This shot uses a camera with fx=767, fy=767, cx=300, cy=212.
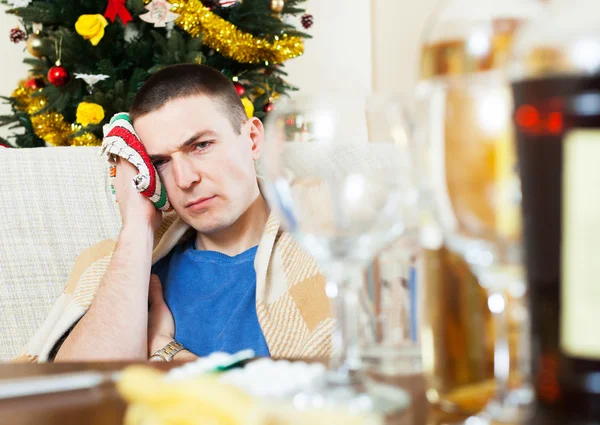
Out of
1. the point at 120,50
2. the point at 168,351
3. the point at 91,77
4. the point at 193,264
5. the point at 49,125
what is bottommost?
the point at 168,351

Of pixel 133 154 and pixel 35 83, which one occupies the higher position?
pixel 35 83

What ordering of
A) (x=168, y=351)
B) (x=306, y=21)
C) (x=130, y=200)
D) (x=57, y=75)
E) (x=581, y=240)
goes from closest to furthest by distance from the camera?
(x=581, y=240), (x=168, y=351), (x=130, y=200), (x=57, y=75), (x=306, y=21)

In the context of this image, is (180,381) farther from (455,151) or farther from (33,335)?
(33,335)

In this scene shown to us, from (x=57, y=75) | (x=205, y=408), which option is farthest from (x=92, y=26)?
(x=205, y=408)

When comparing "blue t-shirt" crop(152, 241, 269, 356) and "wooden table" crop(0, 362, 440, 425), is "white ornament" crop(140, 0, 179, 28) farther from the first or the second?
"wooden table" crop(0, 362, 440, 425)

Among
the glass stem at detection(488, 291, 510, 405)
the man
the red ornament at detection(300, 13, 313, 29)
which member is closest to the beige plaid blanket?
the man

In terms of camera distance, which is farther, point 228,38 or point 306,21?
point 306,21

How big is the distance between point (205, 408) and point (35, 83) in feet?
9.46

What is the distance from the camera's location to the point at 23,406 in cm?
49

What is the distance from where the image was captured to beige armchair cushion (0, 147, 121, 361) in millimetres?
1522

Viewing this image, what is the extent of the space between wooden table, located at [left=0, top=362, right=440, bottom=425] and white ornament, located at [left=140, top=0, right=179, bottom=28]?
2.41 metres

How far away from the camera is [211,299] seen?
152cm

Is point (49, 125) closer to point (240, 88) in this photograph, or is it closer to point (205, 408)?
point (240, 88)

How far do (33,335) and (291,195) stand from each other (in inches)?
48.9
